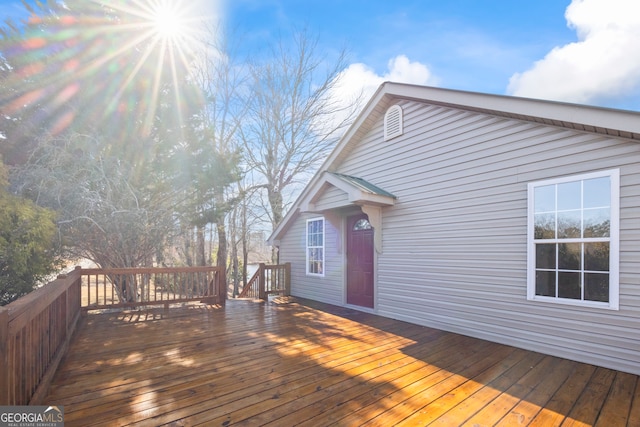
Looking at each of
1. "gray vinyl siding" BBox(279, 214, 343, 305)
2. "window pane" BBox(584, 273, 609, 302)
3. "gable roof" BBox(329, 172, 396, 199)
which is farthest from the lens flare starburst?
"window pane" BBox(584, 273, 609, 302)

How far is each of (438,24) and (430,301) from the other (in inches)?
236

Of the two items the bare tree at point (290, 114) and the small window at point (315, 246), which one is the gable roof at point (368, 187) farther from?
the bare tree at point (290, 114)

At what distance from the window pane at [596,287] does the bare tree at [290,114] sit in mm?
11198

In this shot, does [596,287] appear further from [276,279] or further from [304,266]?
[276,279]

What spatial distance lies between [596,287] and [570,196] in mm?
1103

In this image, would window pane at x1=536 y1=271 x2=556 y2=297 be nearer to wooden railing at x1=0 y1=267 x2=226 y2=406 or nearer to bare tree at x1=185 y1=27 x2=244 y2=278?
wooden railing at x1=0 y1=267 x2=226 y2=406

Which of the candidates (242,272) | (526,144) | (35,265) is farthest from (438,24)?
(242,272)

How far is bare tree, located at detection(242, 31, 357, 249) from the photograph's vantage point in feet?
43.1

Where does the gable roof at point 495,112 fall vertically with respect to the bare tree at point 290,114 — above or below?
below

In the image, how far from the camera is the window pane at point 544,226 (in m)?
3.81

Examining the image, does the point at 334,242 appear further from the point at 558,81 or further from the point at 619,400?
the point at 558,81

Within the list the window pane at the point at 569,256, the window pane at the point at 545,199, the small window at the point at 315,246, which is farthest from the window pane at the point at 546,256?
the small window at the point at 315,246

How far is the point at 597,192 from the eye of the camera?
349 centimetres

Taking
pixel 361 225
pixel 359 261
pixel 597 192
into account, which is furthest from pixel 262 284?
pixel 597 192
